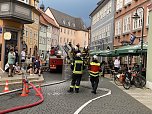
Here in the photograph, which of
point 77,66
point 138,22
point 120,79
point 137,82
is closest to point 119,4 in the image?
point 138,22

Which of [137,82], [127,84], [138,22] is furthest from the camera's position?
[138,22]

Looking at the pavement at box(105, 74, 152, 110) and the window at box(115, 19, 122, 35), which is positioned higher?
the window at box(115, 19, 122, 35)

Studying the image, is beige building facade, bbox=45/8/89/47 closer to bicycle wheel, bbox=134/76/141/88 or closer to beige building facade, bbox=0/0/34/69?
beige building facade, bbox=0/0/34/69

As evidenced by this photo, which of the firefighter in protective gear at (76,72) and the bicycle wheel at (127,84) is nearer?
the firefighter in protective gear at (76,72)

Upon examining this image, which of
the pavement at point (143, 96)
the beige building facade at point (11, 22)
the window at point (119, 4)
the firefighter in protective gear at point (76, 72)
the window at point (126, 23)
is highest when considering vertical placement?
the window at point (119, 4)

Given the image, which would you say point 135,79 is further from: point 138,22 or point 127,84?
point 138,22

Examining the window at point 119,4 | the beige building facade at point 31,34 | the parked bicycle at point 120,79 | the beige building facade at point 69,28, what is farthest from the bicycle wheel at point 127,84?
the beige building facade at point 69,28

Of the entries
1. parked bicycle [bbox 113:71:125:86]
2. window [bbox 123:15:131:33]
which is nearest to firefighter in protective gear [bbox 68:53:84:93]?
parked bicycle [bbox 113:71:125:86]

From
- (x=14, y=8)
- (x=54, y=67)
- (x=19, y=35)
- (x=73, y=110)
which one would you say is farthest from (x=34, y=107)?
(x=54, y=67)

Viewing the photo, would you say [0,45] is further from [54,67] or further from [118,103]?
[118,103]

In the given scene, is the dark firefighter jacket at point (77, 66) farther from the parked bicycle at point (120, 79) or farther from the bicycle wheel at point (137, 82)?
the bicycle wheel at point (137, 82)

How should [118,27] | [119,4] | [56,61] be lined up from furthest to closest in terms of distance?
[118,27] → [119,4] → [56,61]

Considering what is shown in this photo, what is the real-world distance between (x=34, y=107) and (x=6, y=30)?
14.0 metres

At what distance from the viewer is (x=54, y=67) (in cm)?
3105
